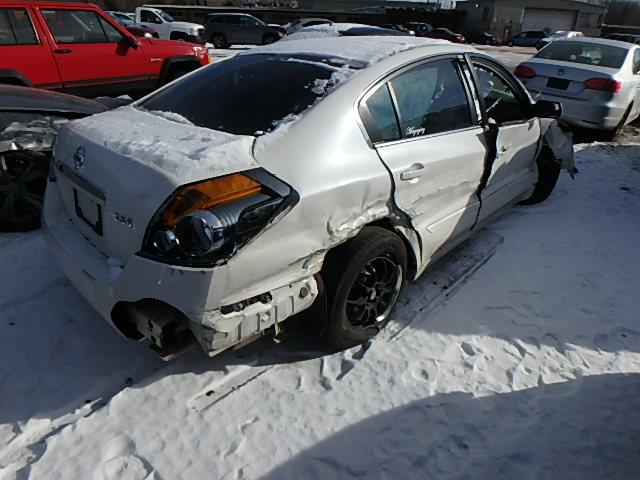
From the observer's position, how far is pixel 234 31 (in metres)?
22.2

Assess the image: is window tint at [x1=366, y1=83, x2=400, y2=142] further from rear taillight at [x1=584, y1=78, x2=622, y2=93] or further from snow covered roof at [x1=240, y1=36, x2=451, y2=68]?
rear taillight at [x1=584, y1=78, x2=622, y2=93]

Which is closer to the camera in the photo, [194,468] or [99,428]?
[194,468]

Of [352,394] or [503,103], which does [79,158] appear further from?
[503,103]

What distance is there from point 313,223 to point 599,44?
7.73m

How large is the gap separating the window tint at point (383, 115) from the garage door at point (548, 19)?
174 feet

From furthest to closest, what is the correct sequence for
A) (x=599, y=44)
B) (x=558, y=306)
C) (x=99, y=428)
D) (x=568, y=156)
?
(x=599, y=44), (x=568, y=156), (x=558, y=306), (x=99, y=428)

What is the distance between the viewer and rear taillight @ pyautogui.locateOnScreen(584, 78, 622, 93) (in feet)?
22.3

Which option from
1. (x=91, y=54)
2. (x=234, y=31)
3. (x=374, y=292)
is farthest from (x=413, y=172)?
(x=234, y=31)

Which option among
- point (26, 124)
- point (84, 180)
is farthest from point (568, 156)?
point (26, 124)

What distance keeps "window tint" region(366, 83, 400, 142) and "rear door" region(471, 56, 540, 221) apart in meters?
1.00

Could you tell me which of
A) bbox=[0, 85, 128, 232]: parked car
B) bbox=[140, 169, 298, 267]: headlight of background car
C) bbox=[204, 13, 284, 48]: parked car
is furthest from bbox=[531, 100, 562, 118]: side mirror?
bbox=[204, 13, 284, 48]: parked car

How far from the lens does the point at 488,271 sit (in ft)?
12.1

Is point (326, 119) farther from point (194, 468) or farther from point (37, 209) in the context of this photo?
point (37, 209)

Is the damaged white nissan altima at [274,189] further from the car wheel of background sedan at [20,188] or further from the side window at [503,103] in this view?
the car wheel of background sedan at [20,188]
